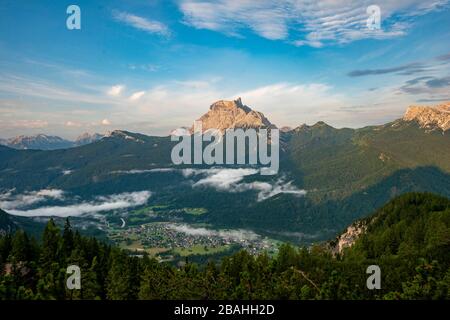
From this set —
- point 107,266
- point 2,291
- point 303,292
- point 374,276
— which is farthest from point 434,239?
point 2,291
